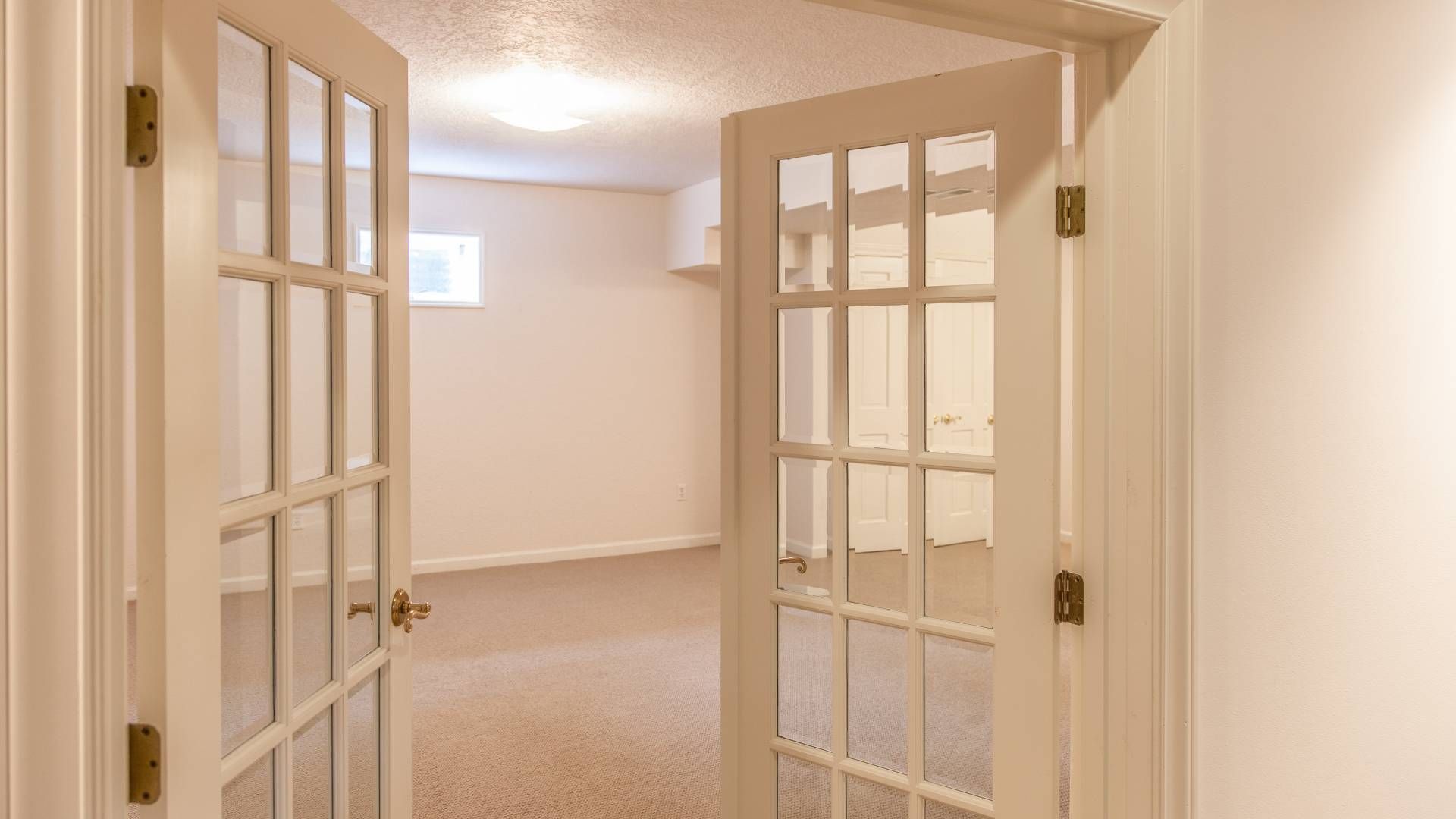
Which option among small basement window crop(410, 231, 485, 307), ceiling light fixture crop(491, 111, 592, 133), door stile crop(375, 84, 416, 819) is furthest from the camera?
small basement window crop(410, 231, 485, 307)

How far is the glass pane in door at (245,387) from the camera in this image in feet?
4.17

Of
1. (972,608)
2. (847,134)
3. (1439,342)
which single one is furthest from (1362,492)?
(847,134)

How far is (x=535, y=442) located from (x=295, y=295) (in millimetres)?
5460

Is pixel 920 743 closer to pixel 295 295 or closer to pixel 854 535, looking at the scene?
pixel 854 535

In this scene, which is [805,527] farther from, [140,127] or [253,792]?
[140,127]

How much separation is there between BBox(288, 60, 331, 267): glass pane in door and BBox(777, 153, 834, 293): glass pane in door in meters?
0.93

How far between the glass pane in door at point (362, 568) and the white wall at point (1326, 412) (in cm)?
136

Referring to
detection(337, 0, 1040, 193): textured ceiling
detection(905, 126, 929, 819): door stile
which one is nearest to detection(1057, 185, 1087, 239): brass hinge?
detection(905, 126, 929, 819): door stile

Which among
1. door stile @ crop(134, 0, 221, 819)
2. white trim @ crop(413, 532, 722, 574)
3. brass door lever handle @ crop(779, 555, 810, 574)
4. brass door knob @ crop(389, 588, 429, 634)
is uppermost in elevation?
door stile @ crop(134, 0, 221, 819)

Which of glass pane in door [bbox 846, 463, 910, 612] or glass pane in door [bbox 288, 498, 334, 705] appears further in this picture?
glass pane in door [bbox 846, 463, 910, 612]

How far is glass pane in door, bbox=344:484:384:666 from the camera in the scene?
1664mm

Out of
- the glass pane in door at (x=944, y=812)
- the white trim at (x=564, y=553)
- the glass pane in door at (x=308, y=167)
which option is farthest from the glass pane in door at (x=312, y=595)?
the white trim at (x=564, y=553)

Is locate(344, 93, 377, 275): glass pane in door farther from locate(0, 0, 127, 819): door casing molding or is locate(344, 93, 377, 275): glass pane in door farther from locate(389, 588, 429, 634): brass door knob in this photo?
locate(0, 0, 127, 819): door casing molding

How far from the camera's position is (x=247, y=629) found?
1.35 metres
